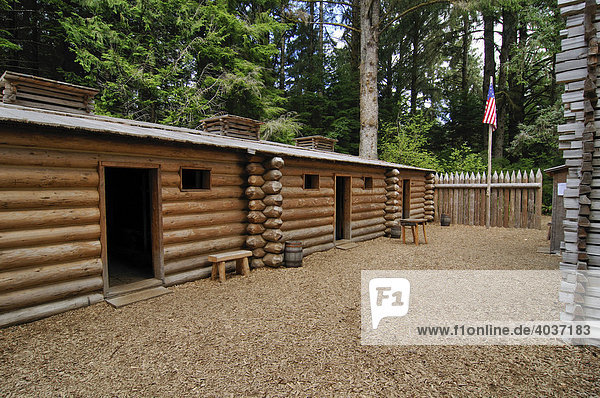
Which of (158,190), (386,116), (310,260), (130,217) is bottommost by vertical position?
(310,260)

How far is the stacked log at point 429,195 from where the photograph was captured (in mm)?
16406

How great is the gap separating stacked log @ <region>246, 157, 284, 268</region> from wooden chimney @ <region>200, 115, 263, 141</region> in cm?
330

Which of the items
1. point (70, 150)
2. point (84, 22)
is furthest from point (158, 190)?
point (84, 22)

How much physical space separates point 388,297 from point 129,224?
7177 mm

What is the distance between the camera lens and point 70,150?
5047 millimetres

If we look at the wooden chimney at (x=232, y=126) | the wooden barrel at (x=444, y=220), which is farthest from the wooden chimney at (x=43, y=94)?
the wooden barrel at (x=444, y=220)

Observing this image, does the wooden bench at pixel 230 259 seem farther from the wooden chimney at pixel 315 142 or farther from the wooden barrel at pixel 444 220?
the wooden barrel at pixel 444 220

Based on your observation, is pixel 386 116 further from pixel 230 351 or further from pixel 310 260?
pixel 230 351

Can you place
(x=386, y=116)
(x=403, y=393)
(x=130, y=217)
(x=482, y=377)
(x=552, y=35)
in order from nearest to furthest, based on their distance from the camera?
(x=403, y=393) → (x=482, y=377) → (x=130, y=217) → (x=552, y=35) → (x=386, y=116)

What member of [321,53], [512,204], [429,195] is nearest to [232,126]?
[429,195]

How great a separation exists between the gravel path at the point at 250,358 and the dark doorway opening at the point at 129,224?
7.79ft

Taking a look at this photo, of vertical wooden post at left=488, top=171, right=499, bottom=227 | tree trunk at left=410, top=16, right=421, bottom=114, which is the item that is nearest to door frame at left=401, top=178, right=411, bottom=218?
vertical wooden post at left=488, top=171, right=499, bottom=227

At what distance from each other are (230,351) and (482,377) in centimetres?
289

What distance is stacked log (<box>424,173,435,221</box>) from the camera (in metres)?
16.4
